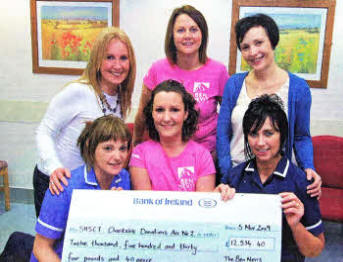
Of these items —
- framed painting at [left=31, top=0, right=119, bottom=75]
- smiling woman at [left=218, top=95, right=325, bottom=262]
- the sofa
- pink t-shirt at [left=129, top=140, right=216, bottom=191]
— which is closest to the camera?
smiling woman at [left=218, top=95, right=325, bottom=262]

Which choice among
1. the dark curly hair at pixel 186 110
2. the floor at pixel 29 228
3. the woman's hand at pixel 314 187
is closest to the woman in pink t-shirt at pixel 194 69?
the dark curly hair at pixel 186 110

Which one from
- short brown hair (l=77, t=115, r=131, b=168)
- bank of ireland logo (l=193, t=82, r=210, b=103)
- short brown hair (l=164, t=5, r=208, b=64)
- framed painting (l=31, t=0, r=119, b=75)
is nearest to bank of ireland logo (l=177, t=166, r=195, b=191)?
short brown hair (l=77, t=115, r=131, b=168)

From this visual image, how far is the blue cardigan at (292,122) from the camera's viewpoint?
189 cm

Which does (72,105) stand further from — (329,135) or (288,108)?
(329,135)

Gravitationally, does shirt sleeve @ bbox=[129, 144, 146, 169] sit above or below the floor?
above

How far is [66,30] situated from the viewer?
421 centimetres

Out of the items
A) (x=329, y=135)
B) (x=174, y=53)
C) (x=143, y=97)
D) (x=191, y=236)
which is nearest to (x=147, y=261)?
(x=191, y=236)

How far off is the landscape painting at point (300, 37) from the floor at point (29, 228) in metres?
1.65

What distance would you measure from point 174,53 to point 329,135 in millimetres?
2298

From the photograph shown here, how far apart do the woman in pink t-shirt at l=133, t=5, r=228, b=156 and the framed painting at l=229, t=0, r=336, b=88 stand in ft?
5.86

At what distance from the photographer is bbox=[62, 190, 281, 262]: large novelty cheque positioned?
1442mm

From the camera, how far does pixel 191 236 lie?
4.75 ft

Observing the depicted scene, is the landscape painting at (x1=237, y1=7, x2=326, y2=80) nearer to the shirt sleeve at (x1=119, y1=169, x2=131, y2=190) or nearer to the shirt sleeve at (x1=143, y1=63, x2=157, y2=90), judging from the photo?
the shirt sleeve at (x1=143, y1=63, x2=157, y2=90)

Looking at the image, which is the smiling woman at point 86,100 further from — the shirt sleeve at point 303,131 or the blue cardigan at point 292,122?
the shirt sleeve at point 303,131
